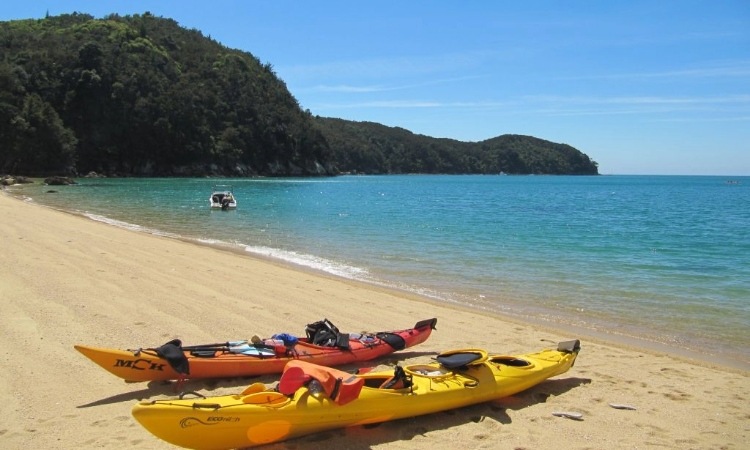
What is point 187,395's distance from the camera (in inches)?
214

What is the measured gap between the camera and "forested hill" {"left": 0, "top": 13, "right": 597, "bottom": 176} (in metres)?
79.6

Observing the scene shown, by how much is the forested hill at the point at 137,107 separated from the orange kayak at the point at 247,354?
272 feet

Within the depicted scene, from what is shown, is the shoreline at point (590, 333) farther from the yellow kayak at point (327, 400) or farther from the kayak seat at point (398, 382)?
the kayak seat at point (398, 382)

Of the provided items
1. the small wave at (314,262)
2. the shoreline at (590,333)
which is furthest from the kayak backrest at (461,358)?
the small wave at (314,262)

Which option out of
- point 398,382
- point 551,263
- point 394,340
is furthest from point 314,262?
point 398,382

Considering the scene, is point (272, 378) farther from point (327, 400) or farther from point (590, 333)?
point (590, 333)

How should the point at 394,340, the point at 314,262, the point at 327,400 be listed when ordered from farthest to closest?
the point at 314,262 < the point at 394,340 < the point at 327,400

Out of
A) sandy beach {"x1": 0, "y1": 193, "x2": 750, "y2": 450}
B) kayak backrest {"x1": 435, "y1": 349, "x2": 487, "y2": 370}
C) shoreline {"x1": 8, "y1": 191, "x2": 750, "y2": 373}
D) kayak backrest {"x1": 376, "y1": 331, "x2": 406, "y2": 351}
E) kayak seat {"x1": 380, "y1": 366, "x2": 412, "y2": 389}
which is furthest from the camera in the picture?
shoreline {"x1": 8, "y1": 191, "x2": 750, "y2": 373}

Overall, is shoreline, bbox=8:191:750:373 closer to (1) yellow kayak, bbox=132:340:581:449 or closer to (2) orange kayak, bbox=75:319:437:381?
(1) yellow kayak, bbox=132:340:581:449

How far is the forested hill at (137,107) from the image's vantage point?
261 ft

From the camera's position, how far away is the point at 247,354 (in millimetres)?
5773

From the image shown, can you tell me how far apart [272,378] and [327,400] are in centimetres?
149

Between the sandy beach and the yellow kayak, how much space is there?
0.57ft

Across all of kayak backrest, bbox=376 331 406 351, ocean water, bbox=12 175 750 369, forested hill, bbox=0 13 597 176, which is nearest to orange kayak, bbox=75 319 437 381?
kayak backrest, bbox=376 331 406 351
